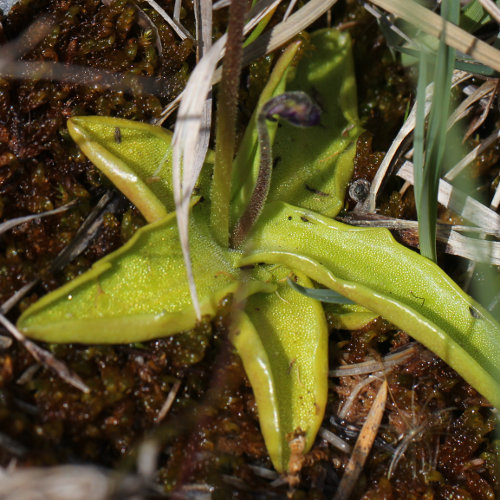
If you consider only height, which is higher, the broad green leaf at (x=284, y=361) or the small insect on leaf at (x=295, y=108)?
the small insect on leaf at (x=295, y=108)

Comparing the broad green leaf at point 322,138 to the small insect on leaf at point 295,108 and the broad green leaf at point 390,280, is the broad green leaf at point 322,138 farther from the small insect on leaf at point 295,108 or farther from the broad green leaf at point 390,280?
the small insect on leaf at point 295,108

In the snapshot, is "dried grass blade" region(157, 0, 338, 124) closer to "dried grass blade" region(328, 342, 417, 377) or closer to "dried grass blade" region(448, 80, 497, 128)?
"dried grass blade" region(448, 80, 497, 128)

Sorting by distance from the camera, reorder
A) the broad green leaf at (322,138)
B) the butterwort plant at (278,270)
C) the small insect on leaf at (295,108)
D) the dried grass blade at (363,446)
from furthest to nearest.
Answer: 1. the broad green leaf at (322,138)
2. the dried grass blade at (363,446)
3. the butterwort plant at (278,270)
4. the small insect on leaf at (295,108)

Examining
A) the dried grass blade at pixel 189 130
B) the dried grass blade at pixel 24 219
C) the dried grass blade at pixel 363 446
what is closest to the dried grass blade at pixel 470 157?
the dried grass blade at pixel 363 446

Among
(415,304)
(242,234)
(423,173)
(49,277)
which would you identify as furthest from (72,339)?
(423,173)

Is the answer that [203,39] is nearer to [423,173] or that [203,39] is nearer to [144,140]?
[144,140]

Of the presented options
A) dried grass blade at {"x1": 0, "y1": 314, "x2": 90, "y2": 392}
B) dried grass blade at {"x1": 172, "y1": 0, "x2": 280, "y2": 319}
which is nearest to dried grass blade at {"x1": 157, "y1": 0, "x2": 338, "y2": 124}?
dried grass blade at {"x1": 172, "y1": 0, "x2": 280, "y2": 319}

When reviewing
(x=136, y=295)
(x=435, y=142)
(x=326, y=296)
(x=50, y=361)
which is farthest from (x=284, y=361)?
(x=435, y=142)

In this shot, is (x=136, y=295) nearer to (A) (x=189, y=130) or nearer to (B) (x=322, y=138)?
(A) (x=189, y=130)
